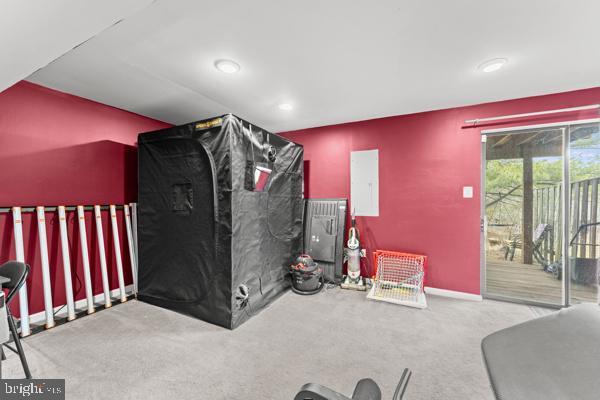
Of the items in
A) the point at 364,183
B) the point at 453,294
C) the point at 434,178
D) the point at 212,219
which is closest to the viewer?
the point at 212,219

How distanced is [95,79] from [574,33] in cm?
407

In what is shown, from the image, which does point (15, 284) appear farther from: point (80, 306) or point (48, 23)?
point (48, 23)

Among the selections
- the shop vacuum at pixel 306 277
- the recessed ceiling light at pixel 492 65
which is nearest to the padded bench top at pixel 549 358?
the recessed ceiling light at pixel 492 65

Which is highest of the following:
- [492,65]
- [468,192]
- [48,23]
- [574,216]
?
[492,65]

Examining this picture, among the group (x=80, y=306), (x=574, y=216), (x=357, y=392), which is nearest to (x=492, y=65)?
(x=574, y=216)

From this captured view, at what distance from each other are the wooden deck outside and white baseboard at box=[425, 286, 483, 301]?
0.21 metres

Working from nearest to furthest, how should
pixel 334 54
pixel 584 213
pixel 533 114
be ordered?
pixel 334 54 → pixel 584 213 → pixel 533 114

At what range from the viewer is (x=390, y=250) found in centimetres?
346

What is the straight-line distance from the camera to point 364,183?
11.9 feet

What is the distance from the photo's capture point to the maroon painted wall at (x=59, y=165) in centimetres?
228

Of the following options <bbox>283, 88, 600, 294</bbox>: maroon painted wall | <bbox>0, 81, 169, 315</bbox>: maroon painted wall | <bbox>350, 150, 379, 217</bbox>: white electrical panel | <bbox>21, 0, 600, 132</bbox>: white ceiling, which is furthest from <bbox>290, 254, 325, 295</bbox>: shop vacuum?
<bbox>0, 81, 169, 315</bbox>: maroon painted wall

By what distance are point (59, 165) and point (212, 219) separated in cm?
180

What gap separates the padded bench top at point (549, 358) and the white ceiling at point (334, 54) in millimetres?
1799

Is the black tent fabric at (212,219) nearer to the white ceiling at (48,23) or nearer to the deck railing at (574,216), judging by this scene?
the white ceiling at (48,23)
